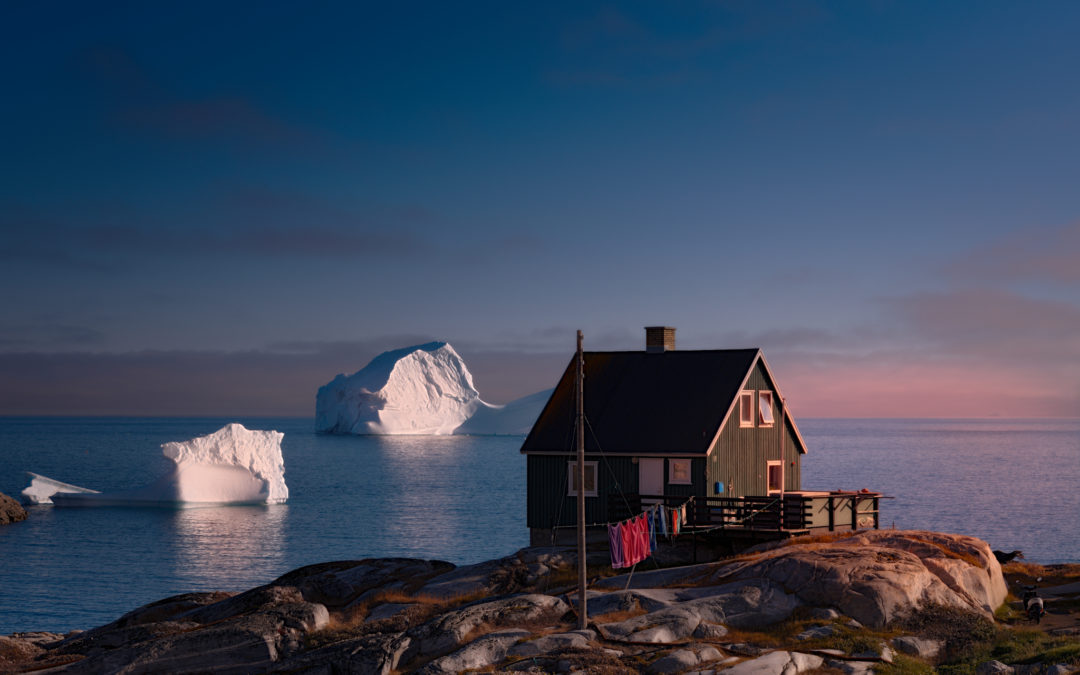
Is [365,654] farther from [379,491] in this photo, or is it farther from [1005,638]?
[379,491]

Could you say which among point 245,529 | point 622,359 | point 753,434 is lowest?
point 245,529

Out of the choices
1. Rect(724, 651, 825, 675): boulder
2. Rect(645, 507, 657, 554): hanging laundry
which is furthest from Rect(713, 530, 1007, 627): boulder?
Rect(724, 651, 825, 675): boulder

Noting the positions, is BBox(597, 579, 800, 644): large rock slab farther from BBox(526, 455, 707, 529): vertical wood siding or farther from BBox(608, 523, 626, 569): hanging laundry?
BBox(526, 455, 707, 529): vertical wood siding

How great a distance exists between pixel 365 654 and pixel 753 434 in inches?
850

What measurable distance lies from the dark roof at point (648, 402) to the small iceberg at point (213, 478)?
165 ft

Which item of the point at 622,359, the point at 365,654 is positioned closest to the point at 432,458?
the point at 622,359

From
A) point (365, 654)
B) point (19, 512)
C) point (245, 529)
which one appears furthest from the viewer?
point (19, 512)

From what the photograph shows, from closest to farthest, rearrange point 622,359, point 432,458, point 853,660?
point 853,660 → point 622,359 → point 432,458

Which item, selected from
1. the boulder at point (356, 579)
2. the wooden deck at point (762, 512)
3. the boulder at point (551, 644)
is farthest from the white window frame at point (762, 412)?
the boulder at point (551, 644)

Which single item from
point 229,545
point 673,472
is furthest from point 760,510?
point 229,545

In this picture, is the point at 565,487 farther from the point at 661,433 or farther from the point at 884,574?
the point at 884,574

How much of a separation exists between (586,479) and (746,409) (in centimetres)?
737

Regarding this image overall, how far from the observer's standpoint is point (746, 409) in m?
41.8

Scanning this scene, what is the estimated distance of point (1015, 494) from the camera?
375 ft
